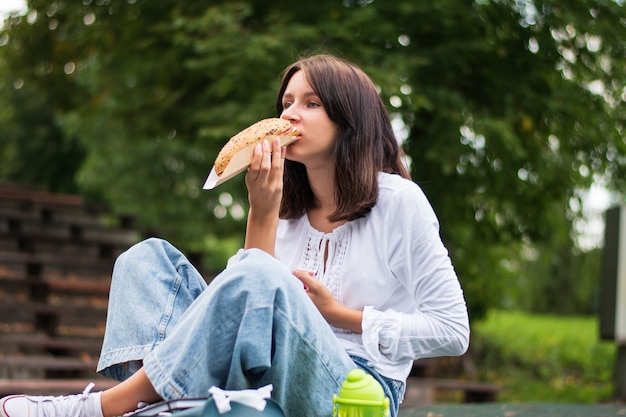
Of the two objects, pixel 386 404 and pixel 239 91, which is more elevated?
pixel 239 91

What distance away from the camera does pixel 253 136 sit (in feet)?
8.12

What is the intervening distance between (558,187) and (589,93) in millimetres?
834

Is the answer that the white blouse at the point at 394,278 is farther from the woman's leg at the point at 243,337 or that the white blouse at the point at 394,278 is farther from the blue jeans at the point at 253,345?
the woman's leg at the point at 243,337

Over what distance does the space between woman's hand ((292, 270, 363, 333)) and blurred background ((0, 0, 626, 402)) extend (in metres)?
3.12

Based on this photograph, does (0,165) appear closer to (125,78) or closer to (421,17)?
(125,78)

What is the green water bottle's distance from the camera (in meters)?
1.99

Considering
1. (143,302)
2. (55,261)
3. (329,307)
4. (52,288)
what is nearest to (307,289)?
(329,307)

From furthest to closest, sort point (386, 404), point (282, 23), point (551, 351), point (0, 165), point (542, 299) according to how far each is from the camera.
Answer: point (542, 299) → point (0, 165) → point (551, 351) → point (282, 23) → point (386, 404)

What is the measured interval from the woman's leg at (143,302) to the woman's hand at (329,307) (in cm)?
36

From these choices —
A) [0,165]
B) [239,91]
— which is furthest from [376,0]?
[0,165]

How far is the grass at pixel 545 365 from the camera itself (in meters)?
8.59

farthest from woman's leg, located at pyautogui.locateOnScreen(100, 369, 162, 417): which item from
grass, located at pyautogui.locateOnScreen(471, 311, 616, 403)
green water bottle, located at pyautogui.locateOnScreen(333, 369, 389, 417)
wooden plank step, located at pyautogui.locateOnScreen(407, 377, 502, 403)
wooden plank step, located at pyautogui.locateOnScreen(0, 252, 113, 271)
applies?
grass, located at pyautogui.locateOnScreen(471, 311, 616, 403)

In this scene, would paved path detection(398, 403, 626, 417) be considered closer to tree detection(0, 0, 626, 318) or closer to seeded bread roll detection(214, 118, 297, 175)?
seeded bread roll detection(214, 118, 297, 175)

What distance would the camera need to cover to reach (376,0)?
6.42 metres
